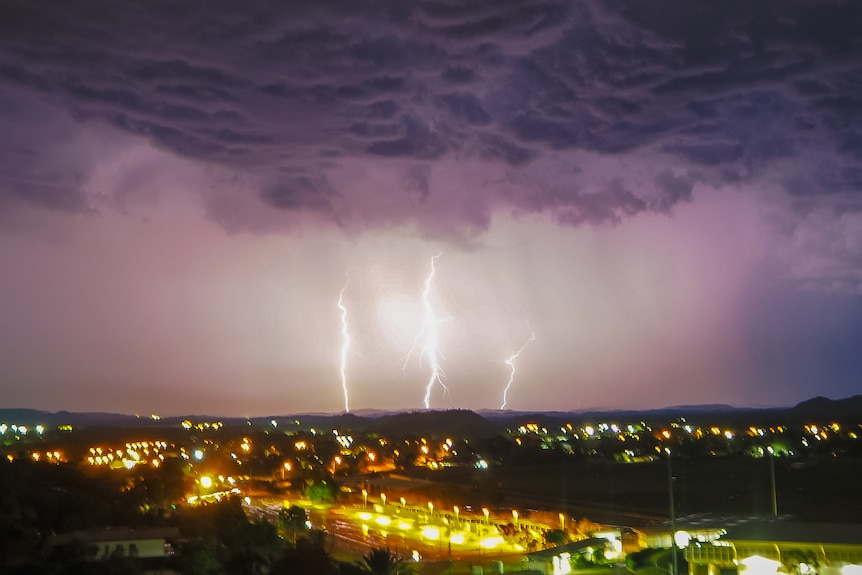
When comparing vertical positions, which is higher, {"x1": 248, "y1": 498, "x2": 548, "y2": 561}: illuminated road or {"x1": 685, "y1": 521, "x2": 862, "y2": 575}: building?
{"x1": 248, "y1": 498, "x2": 548, "y2": 561}: illuminated road

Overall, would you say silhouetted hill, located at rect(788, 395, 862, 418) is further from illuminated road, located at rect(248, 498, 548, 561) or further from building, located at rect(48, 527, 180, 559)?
building, located at rect(48, 527, 180, 559)

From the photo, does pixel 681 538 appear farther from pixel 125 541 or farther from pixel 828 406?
pixel 828 406

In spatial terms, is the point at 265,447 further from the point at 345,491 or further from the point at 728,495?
the point at 728,495

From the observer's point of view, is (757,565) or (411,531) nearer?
(757,565)

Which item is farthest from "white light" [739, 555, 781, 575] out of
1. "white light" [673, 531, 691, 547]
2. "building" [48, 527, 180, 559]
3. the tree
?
"building" [48, 527, 180, 559]

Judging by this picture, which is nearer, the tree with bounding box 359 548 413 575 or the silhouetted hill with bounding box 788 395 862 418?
the tree with bounding box 359 548 413 575

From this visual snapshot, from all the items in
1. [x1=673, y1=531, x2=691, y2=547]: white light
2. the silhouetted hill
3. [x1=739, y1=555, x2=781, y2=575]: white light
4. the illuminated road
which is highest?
the silhouetted hill

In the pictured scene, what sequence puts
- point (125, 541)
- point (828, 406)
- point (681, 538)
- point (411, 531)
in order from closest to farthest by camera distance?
1. point (125, 541)
2. point (681, 538)
3. point (411, 531)
4. point (828, 406)

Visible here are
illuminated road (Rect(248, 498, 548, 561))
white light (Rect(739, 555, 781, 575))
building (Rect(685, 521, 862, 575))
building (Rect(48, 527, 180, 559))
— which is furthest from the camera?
illuminated road (Rect(248, 498, 548, 561))

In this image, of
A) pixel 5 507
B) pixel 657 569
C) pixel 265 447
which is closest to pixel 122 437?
pixel 265 447

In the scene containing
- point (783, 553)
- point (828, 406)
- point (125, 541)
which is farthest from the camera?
point (828, 406)

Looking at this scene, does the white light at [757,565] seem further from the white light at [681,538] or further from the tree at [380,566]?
the tree at [380,566]

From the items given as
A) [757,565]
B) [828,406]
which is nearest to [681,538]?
[757,565]
